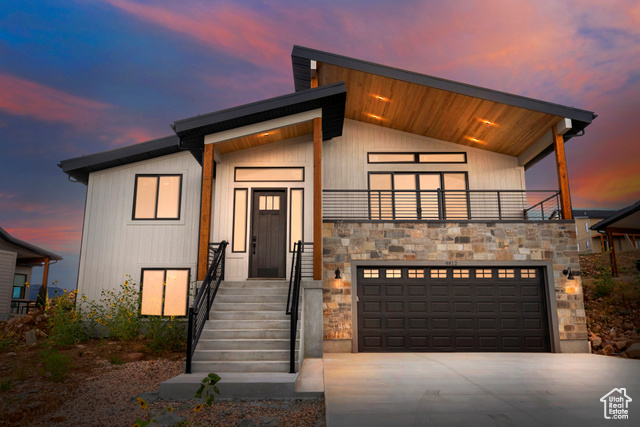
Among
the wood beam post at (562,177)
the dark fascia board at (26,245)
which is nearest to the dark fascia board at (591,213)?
the wood beam post at (562,177)

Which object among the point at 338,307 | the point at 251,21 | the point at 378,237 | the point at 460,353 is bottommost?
the point at 460,353

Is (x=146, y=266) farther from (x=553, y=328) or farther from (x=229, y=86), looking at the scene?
(x=229, y=86)

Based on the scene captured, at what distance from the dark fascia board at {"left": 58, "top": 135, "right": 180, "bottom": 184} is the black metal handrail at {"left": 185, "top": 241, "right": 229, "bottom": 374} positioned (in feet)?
11.2

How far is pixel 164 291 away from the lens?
35.5 feet

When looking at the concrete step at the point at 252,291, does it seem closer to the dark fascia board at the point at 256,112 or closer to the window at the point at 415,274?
the window at the point at 415,274

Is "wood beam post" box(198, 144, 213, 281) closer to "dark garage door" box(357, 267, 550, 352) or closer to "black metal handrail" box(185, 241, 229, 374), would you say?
"black metal handrail" box(185, 241, 229, 374)

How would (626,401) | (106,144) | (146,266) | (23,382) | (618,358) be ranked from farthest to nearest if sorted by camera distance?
(106,144), (146,266), (618,358), (23,382), (626,401)

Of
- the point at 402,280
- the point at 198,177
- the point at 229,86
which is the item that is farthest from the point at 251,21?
the point at 229,86

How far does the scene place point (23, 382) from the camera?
255 inches

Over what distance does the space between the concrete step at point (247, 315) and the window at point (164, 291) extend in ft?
10.7

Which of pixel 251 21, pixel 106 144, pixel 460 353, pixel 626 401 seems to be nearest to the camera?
pixel 626 401

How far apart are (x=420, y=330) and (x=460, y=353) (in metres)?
1.06

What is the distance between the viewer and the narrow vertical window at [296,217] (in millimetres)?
10852

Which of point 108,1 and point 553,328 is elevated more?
point 108,1
